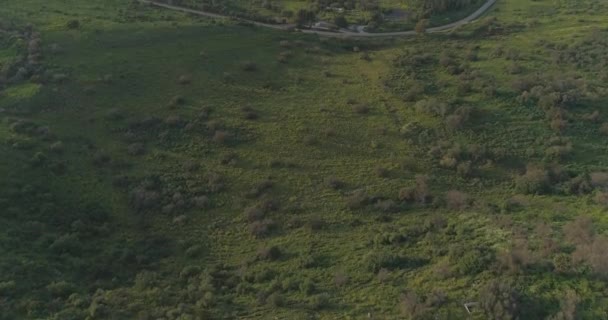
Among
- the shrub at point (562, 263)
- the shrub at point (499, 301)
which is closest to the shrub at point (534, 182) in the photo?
the shrub at point (562, 263)

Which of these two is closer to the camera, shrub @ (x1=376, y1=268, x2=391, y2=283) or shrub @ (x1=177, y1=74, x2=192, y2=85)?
shrub @ (x1=376, y1=268, x2=391, y2=283)

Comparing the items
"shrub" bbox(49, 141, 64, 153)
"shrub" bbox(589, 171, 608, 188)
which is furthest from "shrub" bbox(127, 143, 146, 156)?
"shrub" bbox(589, 171, 608, 188)

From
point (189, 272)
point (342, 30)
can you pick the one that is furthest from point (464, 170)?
point (342, 30)

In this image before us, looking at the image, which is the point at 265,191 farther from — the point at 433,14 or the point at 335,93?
the point at 433,14

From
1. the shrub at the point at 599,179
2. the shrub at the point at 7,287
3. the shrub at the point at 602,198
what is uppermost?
the shrub at the point at 599,179

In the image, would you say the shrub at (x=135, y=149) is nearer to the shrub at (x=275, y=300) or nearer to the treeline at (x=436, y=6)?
the shrub at (x=275, y=300)

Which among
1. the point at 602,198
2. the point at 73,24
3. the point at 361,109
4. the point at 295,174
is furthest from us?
the point at 73,24

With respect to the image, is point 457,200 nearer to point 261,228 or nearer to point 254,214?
point 261,228

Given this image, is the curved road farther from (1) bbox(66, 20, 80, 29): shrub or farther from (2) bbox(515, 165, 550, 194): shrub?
(2) bbox(515, 165, 550, 194): shrub
